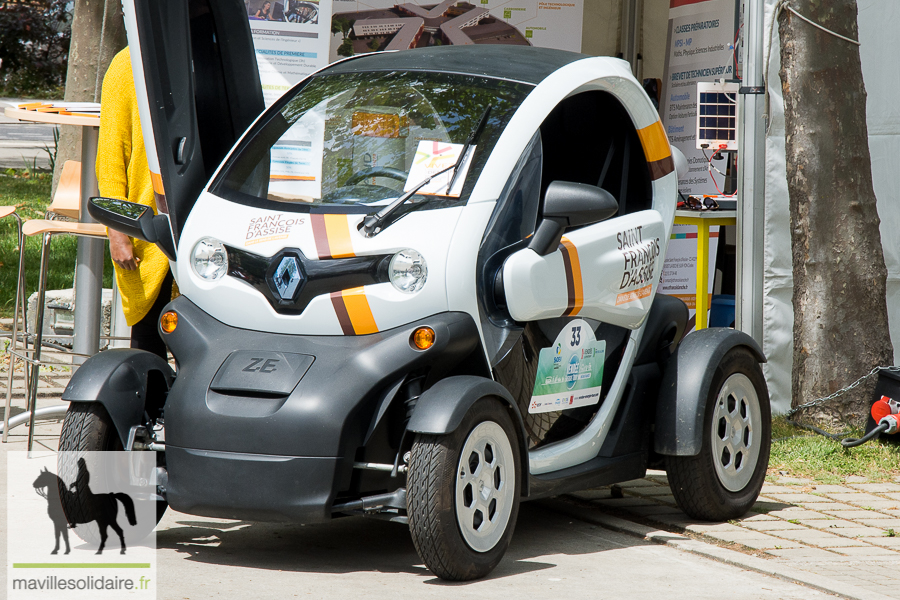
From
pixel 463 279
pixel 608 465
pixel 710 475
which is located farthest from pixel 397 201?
pixel 710 475

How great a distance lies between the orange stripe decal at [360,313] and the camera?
4062 mm

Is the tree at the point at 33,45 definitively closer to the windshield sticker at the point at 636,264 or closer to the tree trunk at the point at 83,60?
the tree trunk at the point at 83,60

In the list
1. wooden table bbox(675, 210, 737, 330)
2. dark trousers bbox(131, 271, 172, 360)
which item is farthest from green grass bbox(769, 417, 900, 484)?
dark trousers bbox(131, 271, 172, 360)

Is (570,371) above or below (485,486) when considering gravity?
above

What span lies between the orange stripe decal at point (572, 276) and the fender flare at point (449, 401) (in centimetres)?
55

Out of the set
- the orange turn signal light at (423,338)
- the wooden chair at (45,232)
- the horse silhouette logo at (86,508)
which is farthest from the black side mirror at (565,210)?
the wooden chair at (45,232)

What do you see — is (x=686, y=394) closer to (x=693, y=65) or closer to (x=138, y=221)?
(x=138, y=221)

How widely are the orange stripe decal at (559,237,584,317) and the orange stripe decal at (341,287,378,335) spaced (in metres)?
0.80

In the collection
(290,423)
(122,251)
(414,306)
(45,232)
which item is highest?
(45,232)

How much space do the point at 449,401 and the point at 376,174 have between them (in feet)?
3.27

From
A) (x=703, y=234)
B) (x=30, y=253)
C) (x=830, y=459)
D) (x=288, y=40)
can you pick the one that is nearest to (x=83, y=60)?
(x=30, y=253)

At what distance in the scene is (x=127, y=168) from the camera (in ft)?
Answer: 18.2

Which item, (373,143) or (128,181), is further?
(128,181)

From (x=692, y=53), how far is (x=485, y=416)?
609 cm
